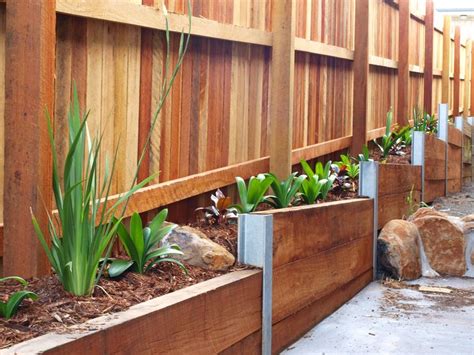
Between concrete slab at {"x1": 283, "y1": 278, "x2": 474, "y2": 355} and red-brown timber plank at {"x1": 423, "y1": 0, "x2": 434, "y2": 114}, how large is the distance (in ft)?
17.8

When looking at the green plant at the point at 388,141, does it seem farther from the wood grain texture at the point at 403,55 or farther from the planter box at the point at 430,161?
the wood grain texture at the point at 403,55

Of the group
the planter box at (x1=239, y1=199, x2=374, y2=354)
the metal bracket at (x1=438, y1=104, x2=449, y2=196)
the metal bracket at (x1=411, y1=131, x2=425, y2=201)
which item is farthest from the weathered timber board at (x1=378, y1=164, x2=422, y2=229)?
the metal bracket at (x1=438, y1=104, x2=449, y2=196)

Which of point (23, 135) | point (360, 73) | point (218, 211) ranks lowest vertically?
point (218, 211)

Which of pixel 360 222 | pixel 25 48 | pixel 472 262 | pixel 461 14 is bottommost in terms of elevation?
pixel 472 262

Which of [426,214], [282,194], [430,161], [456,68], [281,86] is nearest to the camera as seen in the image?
[282,194]

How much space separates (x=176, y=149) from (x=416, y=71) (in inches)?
271

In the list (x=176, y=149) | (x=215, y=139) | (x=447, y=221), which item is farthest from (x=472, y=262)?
(x=176, y=149)

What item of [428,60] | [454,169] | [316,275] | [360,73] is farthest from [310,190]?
[428,60]

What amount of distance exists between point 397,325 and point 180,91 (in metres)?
1.69

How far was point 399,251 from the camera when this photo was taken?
5371 mm

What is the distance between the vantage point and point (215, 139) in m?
4.25

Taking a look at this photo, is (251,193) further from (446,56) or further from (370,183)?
(446,56)

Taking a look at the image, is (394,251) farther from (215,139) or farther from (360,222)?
(215,139)

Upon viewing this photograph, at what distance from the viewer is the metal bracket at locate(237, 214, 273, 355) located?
337 centimetres
